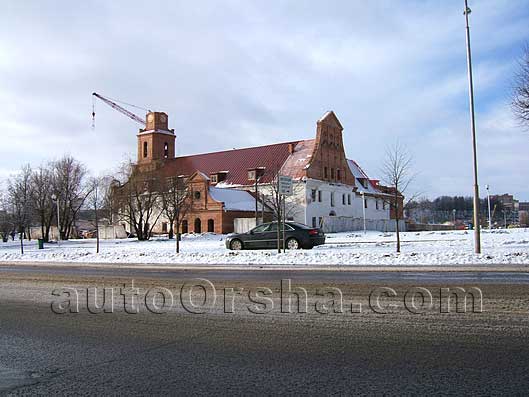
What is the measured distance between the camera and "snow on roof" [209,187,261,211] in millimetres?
62281

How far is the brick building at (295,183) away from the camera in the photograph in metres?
62.6

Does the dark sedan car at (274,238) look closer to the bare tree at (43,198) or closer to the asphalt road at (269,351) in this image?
the asphalt road at (269,351)

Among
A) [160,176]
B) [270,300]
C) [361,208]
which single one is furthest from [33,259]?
[361,208]

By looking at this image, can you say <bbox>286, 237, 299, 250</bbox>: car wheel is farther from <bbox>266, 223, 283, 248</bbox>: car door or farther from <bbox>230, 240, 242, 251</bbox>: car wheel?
<bbox>230, 240, 242, 251</bbox>: car wheel

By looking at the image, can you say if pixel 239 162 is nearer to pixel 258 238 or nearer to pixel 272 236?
pixel 258 238

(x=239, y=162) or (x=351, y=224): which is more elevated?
(x=239, y=162)

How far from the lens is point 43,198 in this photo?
231 ft

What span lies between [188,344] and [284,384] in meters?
2.10

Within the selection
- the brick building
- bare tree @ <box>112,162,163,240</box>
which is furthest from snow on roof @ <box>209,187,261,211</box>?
bare tree @ <box>112,162,163,240</box>

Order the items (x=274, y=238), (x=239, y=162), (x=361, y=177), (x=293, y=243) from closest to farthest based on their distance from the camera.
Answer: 1. (x=293, y=243)
2. (x=274, y=238)
3. (x=239, y=162)
4. (x=361, y=177)

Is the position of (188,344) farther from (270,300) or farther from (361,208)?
(361,208)

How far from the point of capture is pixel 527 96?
22719mm

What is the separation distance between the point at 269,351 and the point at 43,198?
233 feet

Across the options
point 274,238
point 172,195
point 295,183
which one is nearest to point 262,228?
point 274,238
